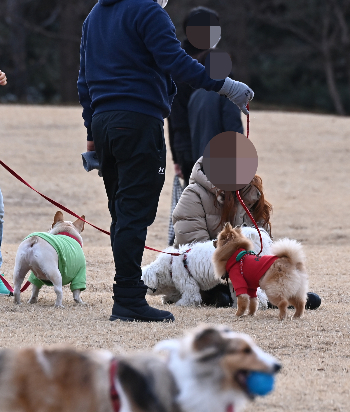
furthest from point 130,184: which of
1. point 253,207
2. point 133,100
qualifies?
point 253,207

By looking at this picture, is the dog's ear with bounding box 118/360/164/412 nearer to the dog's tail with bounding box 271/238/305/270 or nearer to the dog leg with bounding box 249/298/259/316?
the dog's tail with bounding box 271/238/305/270

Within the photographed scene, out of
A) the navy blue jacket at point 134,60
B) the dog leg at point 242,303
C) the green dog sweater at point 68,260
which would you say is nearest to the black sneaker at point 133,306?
the dog leg at point 242,303

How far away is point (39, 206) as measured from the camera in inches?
386

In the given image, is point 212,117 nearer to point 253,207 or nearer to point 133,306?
point 253,207

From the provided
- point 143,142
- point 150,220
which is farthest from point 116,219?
point 143,142

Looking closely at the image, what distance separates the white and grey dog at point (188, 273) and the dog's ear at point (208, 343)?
2.50 m

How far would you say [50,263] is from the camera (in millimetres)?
3861

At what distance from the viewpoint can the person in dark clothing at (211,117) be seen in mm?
5039

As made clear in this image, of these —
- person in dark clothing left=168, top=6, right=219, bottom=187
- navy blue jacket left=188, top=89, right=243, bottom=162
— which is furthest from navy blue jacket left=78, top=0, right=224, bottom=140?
person in dark clothing left=168, top=6, right=219, bottom=187

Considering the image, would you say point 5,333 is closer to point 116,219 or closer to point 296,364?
point 116,219

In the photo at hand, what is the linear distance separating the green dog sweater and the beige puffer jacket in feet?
2.50

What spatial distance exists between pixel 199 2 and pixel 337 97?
613 cm

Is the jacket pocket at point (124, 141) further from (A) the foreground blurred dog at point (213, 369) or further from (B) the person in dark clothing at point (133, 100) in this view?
(A) the foreground blurred dog at point (213, 369)

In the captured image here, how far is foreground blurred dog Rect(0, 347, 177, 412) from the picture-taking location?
1727 millimetres
